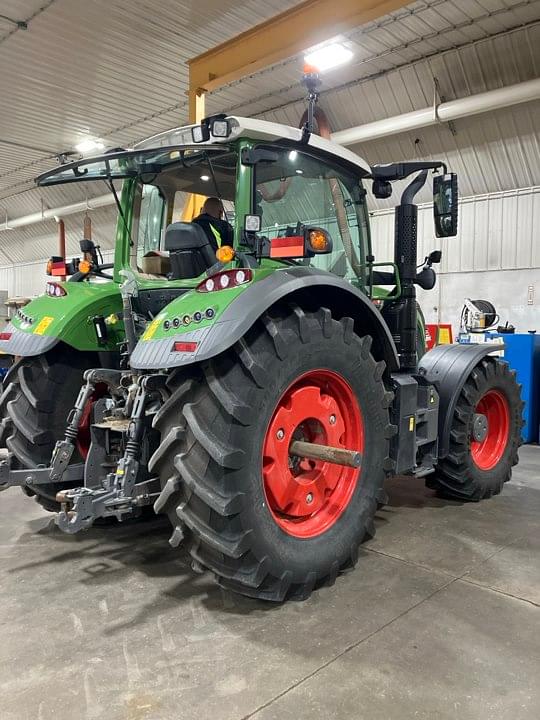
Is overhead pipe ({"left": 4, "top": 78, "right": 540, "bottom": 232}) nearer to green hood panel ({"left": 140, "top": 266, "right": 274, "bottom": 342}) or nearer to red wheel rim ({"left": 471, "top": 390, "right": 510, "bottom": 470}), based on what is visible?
red wheel rim ({"left": 471, "top": 390, "right": 510, "bottom": 470})

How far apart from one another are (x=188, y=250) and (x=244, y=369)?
3.43 ft

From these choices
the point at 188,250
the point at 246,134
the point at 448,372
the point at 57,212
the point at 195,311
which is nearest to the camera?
the point at 195,311

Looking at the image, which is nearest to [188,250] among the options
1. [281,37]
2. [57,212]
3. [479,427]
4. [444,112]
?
[479,427]

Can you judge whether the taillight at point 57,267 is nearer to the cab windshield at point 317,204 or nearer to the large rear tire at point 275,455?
the cab windshield at point 317,204

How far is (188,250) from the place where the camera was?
3.13 m

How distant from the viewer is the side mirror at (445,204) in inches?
141

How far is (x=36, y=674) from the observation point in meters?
2.11

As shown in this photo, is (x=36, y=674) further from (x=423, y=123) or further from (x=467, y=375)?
(x=423, y=123)

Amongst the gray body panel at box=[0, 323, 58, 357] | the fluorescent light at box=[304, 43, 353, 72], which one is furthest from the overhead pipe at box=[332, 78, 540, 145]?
the gray body panel at box=[0, 323, 58, 357]

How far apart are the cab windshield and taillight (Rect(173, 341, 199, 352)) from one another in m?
0.93

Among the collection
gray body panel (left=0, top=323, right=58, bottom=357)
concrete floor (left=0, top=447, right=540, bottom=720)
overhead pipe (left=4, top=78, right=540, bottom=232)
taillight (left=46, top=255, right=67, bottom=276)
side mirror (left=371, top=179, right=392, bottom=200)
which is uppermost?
overhead pipe (left=4, top=78, right=540, bottom=232)

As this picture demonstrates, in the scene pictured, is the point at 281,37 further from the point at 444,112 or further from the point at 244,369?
the point at 244,369

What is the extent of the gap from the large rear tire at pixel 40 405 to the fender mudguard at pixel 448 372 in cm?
230

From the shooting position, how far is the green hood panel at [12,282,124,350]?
3.23 metres
